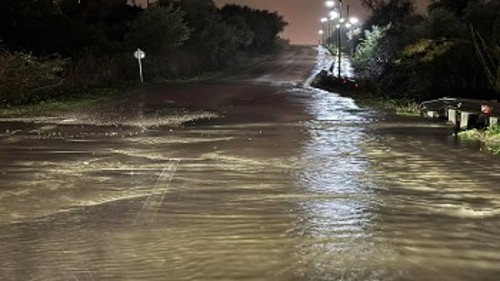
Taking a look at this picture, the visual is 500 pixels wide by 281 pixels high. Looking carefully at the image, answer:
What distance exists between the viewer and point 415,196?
940 centimetres

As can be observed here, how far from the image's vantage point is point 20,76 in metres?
27.5

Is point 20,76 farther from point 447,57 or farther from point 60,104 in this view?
point 447,57

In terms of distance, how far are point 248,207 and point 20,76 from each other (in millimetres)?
21236

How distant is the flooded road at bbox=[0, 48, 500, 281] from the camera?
20.9 ft

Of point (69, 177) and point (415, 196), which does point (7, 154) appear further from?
point (415, 196)

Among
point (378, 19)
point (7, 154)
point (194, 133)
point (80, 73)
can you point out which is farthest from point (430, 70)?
point (378, 19)

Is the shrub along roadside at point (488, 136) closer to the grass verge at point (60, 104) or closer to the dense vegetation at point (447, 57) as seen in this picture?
the dense vegetation at point (447, 57)

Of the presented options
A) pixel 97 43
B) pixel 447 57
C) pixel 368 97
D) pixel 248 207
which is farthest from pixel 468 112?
pixel 97 43

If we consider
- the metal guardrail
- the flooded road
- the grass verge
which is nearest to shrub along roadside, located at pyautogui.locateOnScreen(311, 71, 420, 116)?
the metal guardrail

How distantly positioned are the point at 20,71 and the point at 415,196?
2198 centimetres

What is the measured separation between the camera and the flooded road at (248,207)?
6.36 meters

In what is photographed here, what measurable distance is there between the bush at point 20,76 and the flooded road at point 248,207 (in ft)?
34.7

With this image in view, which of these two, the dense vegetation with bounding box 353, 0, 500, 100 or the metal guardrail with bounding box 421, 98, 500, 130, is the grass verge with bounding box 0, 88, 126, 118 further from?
the dense vegetation with bounding box 353, 0, 500, 100

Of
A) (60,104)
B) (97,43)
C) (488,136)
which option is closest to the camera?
(488,136)
